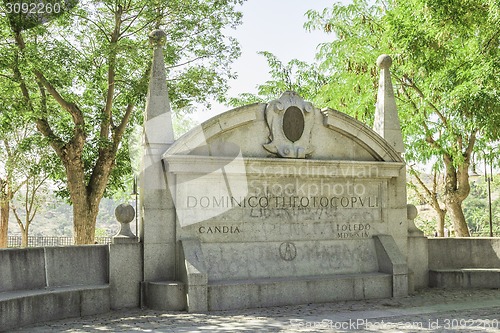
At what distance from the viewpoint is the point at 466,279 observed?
12.9 meters

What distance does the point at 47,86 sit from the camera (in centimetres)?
1697

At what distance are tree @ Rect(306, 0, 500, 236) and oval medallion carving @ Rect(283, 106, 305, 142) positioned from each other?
4.06 m

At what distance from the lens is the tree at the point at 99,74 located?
16406 millimetres

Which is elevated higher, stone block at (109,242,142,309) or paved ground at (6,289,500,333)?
stone block at (109,242,142,309)

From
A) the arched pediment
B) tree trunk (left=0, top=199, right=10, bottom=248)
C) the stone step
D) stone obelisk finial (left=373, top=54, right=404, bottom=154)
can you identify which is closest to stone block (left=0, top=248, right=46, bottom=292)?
the arched pediment

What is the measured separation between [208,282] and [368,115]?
1080 cm

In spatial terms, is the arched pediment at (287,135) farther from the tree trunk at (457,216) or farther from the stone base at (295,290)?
the tree trunk at (457,216)

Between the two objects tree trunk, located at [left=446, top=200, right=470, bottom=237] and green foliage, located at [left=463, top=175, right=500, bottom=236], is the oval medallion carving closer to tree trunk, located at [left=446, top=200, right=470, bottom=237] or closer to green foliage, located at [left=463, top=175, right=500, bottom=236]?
tree trunk, located at [left=446, top=200, right=470, bottom=237]

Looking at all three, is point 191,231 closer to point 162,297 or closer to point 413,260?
point 162,297

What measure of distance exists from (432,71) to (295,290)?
27.2 ft

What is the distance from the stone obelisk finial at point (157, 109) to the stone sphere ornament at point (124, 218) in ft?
4.31

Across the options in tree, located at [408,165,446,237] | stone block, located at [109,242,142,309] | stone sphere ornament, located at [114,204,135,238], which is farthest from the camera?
tree, located at [408,165,446,237]

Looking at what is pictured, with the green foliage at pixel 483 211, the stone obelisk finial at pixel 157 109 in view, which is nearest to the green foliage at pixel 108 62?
the stone obelisk finial at pixel 157 109

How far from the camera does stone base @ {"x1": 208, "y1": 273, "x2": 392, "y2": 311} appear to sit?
401 inches
